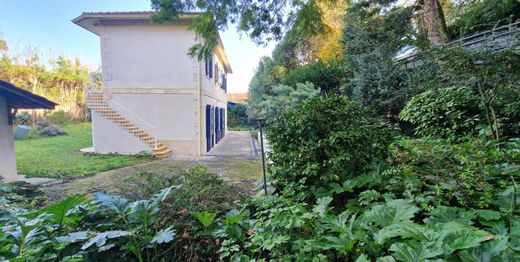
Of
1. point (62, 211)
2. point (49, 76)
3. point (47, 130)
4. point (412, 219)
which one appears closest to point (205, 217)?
point (62, 211)

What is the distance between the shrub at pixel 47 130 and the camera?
1327 centimetres

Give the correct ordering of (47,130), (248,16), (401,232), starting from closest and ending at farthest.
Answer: (401,232) → (248,16) → (47,130)

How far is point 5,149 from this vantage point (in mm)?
6035

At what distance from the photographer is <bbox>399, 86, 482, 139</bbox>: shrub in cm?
414

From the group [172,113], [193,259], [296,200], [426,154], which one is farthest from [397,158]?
[172,113]

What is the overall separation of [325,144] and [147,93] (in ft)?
28.1

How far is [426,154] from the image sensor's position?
255 cm

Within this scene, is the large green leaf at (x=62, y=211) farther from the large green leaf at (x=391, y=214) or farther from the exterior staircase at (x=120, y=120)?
the exterior staircase at (x=120, y=120)

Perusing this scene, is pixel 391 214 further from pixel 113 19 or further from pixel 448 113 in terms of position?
pixel 113 19

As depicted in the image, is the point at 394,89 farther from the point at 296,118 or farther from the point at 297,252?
the point at 297,252

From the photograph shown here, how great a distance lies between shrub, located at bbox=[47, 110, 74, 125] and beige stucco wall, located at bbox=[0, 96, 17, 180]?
Result: 37.4 ft

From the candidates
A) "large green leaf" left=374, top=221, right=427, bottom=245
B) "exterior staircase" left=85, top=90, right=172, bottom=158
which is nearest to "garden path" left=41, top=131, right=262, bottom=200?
"exterior staircase" left=85, top=90, right=172, bottom=158

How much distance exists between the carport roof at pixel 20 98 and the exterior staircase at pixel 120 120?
2.67 m

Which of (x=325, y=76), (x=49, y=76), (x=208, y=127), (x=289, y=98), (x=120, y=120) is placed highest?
(x=49, y=76)
